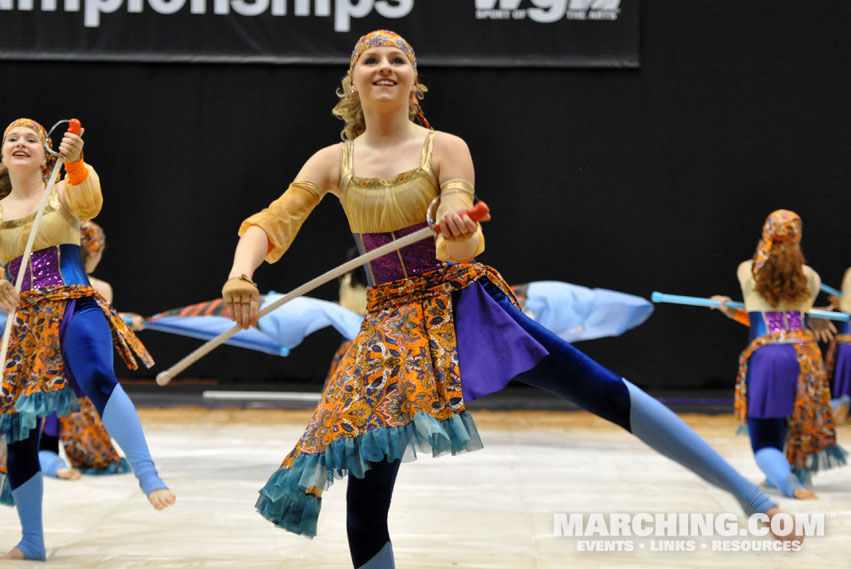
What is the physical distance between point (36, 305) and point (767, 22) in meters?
6.06

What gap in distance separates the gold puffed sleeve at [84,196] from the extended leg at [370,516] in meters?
1.42

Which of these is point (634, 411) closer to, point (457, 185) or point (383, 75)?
point (457, 185)

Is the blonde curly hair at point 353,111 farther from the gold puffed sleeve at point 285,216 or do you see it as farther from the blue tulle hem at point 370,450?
the blue tulle hem at point 370,450

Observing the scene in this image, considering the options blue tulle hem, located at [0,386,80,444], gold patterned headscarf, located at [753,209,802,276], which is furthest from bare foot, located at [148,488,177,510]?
gold patterned headscarf, located at [753,209,802,276]

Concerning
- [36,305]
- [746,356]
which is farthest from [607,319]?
[36,305]

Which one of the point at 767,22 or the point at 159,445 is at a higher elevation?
the point at 767,22

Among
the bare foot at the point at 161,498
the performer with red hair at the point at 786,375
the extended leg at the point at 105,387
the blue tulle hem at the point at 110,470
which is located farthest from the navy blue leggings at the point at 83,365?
the performer with red hair at the point at 786,375

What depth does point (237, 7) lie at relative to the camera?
7.38 metres

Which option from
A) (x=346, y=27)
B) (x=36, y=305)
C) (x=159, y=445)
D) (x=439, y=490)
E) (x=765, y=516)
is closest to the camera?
(x=765, y=516)

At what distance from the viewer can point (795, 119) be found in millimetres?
7633

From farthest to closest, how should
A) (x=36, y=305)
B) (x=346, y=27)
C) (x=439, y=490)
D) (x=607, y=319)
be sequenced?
(x=346, y=27) < (x=607, y=319) < (x=439, y=490) < (x=36, y=305)

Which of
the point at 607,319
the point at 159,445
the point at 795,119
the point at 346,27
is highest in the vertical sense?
the point at 346,27

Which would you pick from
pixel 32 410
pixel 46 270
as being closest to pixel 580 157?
pixel 46 270

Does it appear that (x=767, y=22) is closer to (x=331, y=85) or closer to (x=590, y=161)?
(x=590, y=161)
